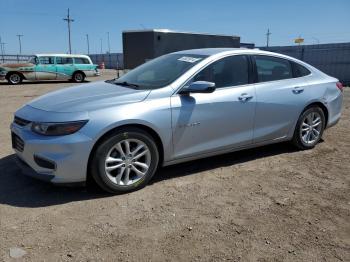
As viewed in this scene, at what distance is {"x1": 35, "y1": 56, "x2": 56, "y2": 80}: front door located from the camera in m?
19.3

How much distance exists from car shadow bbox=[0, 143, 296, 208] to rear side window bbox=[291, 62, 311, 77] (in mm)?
1298

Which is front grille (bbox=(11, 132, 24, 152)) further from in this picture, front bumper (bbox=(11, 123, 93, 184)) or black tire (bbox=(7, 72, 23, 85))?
black tire (bbox=(7, 72, 23, 85))

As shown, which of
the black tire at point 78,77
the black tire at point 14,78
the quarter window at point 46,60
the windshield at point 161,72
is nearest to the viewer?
the windshield at point 161,72

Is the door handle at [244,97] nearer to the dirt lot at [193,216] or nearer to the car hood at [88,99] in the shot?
the dirt lot at [193,216]

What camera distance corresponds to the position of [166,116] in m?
3.99

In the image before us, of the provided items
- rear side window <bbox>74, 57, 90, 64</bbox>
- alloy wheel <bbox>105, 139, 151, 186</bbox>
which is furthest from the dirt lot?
rear side window <bbox>74, 57, 90, 64</bbox>

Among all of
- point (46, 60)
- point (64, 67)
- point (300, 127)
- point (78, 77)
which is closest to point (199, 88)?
point (300, 127)

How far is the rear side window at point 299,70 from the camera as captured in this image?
532 centimetres

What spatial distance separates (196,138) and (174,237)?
147cm

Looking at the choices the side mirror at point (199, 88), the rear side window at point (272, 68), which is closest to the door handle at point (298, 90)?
the rear side window at point (272, 68)

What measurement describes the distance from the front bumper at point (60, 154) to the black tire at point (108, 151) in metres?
0.11

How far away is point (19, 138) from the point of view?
12.6ft

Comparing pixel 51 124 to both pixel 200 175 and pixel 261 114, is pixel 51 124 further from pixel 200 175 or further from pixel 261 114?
pixel 261 114

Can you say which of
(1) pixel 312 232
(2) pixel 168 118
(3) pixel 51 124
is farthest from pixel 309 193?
(3) pixel 51 124
